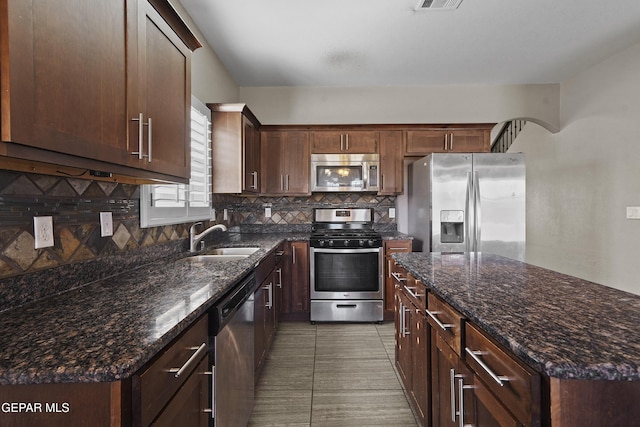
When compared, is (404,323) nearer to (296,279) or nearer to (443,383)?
(443,383)

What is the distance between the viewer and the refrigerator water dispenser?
3.36 metres

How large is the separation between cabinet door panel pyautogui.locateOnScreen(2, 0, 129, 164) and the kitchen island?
4.33 feet

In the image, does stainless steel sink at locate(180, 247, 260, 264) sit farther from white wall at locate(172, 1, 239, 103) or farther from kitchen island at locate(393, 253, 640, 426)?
kitchen island at locate(393, 253, 640, 426)

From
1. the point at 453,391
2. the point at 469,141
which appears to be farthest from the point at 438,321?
the point at 469,141

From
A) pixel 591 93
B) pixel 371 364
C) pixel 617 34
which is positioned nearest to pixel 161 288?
pixel 371 364

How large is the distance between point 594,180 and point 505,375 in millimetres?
3752

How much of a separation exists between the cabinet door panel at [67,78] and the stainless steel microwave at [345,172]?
277 centimetres

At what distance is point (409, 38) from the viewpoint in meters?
2.93

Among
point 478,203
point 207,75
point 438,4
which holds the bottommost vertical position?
point 478,203

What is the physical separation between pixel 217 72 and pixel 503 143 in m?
5.70

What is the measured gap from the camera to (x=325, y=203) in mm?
4199

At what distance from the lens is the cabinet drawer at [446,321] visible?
3.97 feet

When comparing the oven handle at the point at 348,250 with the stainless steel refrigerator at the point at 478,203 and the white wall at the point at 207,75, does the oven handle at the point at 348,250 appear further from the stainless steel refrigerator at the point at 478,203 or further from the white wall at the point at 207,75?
the white wall at the point at 207,75

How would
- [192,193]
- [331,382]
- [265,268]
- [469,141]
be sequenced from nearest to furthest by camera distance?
[331,382] → [265,268] → [192,193] → [469,141]
